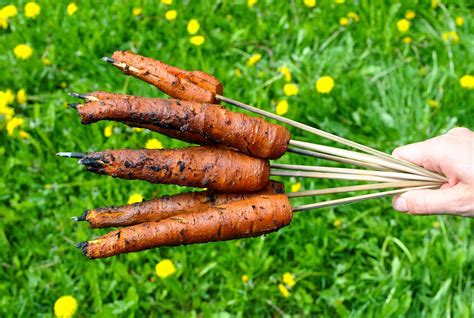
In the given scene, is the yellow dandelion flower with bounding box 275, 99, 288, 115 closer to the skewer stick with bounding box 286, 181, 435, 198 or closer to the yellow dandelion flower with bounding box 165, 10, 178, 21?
the yellow dandelion flower with bounding box 165, 10, 178, 21

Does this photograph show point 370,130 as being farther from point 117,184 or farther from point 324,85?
point 117,184

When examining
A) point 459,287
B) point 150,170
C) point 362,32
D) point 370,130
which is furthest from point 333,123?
point 150,170

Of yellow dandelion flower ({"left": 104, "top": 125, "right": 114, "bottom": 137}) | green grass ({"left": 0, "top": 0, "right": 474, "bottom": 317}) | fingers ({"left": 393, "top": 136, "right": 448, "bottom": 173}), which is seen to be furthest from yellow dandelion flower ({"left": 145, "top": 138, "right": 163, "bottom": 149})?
fingers ({"left": 393, "top": 136, "right": 448, "bottom": 173})

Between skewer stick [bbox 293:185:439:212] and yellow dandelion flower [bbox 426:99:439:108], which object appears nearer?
skewer stick [bbox 293:185:439:212]

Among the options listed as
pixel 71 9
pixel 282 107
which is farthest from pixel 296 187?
pixel 71 9

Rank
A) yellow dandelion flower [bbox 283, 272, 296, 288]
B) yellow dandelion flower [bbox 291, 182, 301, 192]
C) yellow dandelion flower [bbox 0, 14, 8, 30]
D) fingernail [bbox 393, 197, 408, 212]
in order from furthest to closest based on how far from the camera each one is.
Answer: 1. yellow dandelion flower [bbox 0, 14, 8, 30]
2. yellow dandelion flower [bbox 291, 182, 301, 192]
3. yellow dandelion flower [bbox 283, 272, 296, 288]
4. fingernail [bbox 393, 197, 408, 212]
